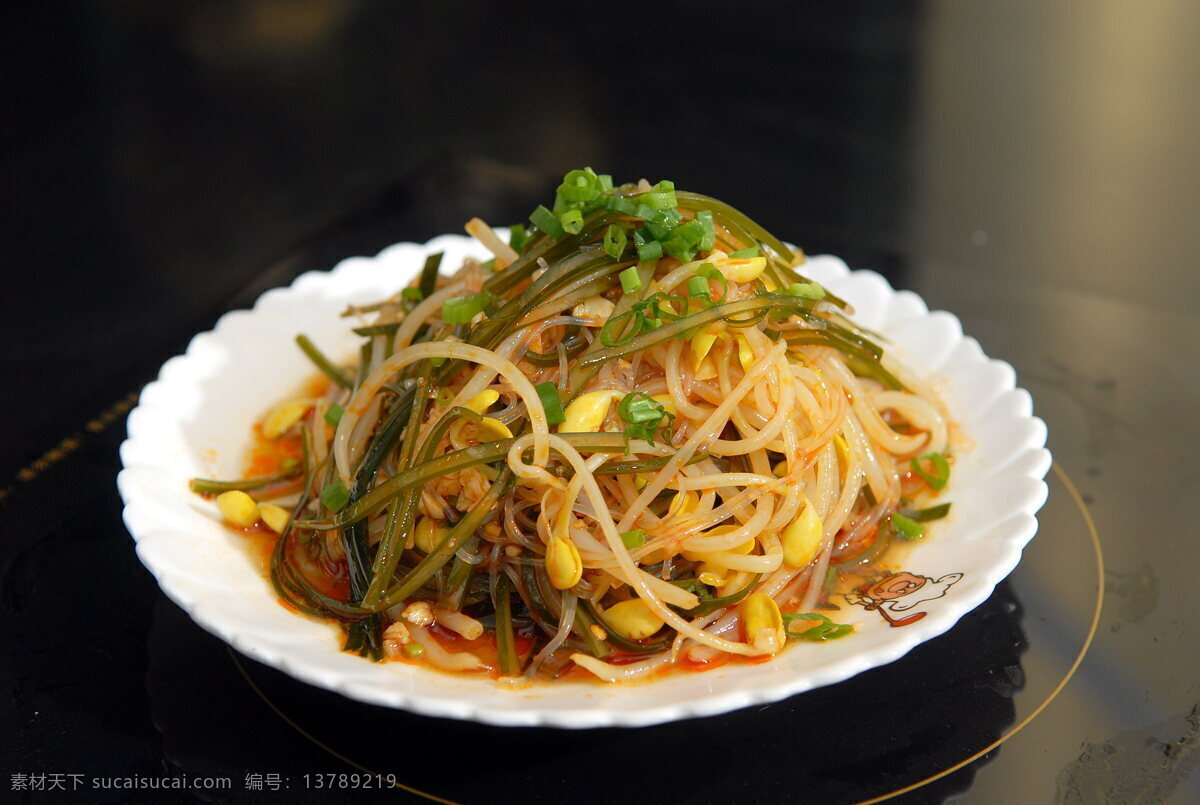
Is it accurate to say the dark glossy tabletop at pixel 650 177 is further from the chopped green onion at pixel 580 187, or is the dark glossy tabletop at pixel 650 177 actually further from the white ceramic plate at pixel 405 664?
the chopped green onion at pixel 580 187

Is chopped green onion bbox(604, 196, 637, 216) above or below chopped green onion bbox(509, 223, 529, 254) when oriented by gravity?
above

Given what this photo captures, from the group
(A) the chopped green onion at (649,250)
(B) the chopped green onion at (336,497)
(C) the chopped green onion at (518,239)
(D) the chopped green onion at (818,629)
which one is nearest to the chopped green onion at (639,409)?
(A) the chopped green onion at (649,250)

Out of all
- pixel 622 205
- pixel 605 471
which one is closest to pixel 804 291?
pixel 622 205

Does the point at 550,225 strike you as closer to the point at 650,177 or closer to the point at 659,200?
the point at 659,200

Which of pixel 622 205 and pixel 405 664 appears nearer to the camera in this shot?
pixel 405 664

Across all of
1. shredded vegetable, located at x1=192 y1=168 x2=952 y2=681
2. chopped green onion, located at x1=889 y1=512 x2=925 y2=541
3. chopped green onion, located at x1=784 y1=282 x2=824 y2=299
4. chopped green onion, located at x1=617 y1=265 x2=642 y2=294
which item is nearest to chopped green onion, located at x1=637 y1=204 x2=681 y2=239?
shredded vegetable, located at x1=192 y1=168 x2=952 y2=681

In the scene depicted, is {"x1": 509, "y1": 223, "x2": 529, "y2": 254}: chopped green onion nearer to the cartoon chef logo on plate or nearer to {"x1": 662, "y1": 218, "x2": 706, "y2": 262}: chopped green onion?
{"x1": 662, "y1": 218, "x2": 706, "y2": 262}: chopped green onion
